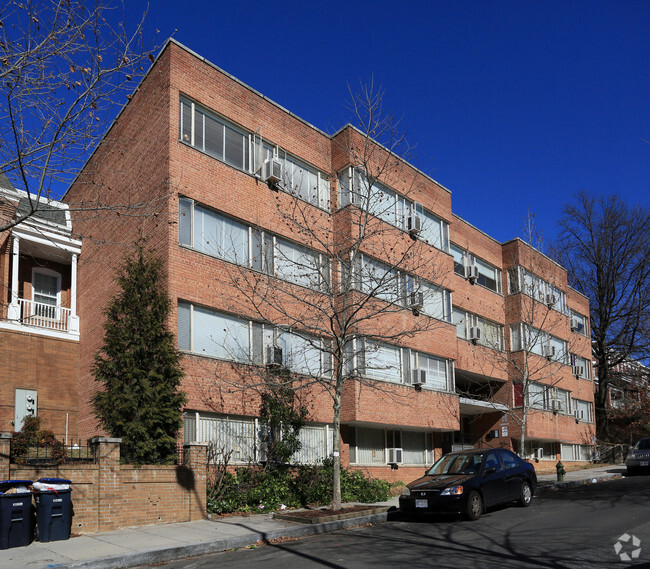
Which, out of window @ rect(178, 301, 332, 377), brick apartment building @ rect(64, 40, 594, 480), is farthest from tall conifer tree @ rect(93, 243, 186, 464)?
window @ rect(178, 301, 332, 377)

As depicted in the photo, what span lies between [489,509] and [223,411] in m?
6.70

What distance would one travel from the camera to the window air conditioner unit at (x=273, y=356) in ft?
58.1

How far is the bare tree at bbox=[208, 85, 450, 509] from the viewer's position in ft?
57.5

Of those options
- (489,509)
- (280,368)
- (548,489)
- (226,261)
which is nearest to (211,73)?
(226,261)

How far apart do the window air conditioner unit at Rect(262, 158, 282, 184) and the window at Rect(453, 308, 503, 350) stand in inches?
433

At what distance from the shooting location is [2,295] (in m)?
20.0

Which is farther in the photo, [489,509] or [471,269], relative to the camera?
[471,269]

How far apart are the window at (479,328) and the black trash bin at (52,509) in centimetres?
1856

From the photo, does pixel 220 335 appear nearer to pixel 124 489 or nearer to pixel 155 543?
pixel 124 489

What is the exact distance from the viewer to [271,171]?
19453mm

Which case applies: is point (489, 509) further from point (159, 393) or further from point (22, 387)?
point (22, 387)

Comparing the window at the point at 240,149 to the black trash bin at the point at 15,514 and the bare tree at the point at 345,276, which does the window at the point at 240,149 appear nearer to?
the bare tree at the point at 345,276

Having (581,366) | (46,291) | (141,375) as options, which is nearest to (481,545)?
(141,375)

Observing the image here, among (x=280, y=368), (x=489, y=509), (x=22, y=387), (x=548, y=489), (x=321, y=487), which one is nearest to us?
(x=489, y=509)
